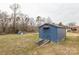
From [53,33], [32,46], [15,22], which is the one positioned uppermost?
[15,22]

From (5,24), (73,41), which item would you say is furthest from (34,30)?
(73,41)

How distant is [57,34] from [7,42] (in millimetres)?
589

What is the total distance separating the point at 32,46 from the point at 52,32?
285 mm

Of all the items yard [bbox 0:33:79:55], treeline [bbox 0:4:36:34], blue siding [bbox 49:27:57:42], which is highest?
treeline [bbox 0:4:36:34]

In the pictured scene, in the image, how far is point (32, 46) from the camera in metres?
1.56

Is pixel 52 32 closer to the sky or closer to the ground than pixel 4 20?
closer to the ground

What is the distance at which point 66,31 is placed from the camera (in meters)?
1.56

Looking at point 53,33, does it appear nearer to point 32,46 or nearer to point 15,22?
point 32,46

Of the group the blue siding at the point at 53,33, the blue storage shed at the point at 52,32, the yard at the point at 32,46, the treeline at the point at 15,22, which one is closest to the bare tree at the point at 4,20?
the treeline at the point at 15,22

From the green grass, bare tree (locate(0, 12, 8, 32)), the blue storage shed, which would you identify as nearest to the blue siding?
the blue storage shed

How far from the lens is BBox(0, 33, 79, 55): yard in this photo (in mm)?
1554

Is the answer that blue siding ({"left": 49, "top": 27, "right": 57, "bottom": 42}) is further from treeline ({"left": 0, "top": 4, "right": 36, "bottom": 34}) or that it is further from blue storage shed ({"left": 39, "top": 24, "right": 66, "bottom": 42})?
treeline ({"left": 0, "top": 4, "right": 36, "bottom": 34})

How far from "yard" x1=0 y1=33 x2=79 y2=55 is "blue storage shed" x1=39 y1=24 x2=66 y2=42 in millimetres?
58

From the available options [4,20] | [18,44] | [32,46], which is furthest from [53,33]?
[4,20]
